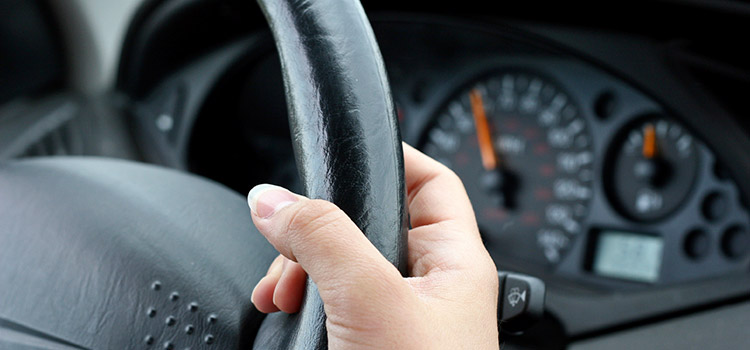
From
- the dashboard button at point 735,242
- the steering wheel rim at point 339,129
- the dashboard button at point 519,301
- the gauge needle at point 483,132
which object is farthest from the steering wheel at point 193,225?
the gauge needle at point 483,132

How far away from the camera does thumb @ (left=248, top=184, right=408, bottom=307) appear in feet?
1.01

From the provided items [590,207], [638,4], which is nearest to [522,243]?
[590,207]

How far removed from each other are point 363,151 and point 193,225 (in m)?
0.19

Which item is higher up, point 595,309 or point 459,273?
point 459,273

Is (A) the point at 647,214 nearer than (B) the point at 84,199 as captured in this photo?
No

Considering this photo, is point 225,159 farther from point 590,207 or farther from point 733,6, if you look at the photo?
point 733,6

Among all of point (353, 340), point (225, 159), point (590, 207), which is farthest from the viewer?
point (225, 159)

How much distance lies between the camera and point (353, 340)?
0.32 m

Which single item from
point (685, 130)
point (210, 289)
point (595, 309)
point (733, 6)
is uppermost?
point (733, 6)

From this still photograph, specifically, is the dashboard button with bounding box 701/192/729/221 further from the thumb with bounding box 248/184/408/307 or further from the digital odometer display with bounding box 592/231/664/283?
the thumb with bounding box 248/184/408/307

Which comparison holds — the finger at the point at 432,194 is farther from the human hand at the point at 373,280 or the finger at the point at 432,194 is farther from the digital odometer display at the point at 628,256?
the digital odometer display at the point at 628,256

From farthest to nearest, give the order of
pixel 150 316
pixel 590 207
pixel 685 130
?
pixel 590 207 → pixel 685 130 → pixel 150 316

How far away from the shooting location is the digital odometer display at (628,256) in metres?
1.12

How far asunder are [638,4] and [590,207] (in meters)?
0.39
